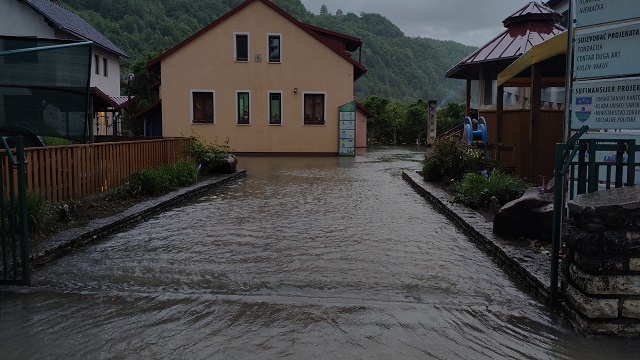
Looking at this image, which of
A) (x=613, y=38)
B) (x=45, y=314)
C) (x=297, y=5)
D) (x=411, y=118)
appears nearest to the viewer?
(x=45, y=314)

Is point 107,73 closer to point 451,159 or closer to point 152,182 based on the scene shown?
point 152,182

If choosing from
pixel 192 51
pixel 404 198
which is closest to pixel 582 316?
pixel 404 198

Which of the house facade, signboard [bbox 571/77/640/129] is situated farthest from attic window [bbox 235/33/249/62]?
signboard [bbox 571/77/640/129]

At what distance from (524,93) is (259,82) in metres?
15.1

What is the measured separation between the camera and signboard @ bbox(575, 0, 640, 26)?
16.4 feet

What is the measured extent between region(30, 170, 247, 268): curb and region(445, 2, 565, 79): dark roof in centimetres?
1100

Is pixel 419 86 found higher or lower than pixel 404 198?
higher

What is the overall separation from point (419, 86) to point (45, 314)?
70240mm

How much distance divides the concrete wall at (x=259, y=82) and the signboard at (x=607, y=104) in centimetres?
2228

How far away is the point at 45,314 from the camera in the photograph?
434 centimetres

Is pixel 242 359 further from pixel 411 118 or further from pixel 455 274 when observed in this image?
pixel 411 118

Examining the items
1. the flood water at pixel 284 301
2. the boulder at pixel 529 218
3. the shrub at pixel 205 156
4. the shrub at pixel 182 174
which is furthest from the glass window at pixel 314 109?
the boulder at pixel 529 218

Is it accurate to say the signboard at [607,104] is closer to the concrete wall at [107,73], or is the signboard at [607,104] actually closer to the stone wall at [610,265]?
the stone wall at [610,265]

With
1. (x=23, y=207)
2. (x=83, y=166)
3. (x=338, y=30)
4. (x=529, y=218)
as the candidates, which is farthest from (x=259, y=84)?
(x=338, y=30)
